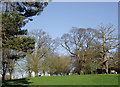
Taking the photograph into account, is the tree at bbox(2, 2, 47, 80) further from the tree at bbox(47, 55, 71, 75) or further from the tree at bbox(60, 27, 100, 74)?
the tree at bbox(60, 27, 100, 74)

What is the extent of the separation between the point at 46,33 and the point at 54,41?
1669mm

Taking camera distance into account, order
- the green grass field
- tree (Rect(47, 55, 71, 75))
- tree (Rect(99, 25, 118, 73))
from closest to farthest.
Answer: the green grass field, tree (Rect(99, 25, 118, 73)), tree (Rect(47, 55, 71, 75))

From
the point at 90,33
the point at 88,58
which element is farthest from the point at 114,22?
the point at 88,58

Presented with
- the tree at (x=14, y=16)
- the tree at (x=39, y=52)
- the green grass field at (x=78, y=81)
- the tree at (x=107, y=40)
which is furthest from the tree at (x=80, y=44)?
the tree at (x=14, y=16)

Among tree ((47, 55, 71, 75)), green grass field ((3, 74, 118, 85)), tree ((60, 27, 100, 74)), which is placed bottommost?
green grass field ((3, 74, 118, 85))

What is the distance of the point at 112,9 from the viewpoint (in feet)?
56.3

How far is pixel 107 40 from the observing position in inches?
798

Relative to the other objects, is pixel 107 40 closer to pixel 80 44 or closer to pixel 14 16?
pixel 80 44

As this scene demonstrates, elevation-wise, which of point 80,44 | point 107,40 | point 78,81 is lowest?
point 78,81

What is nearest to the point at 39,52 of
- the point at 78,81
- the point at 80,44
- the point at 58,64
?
the point at 58,64

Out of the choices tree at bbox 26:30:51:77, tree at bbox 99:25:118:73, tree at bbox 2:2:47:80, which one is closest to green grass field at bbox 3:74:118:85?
tree at bbox 2:2:47:80

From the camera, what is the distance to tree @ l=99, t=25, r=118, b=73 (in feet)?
64.0

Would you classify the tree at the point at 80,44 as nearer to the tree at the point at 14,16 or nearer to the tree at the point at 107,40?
the tree at the point at 107,40

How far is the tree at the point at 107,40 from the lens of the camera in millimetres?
19500
